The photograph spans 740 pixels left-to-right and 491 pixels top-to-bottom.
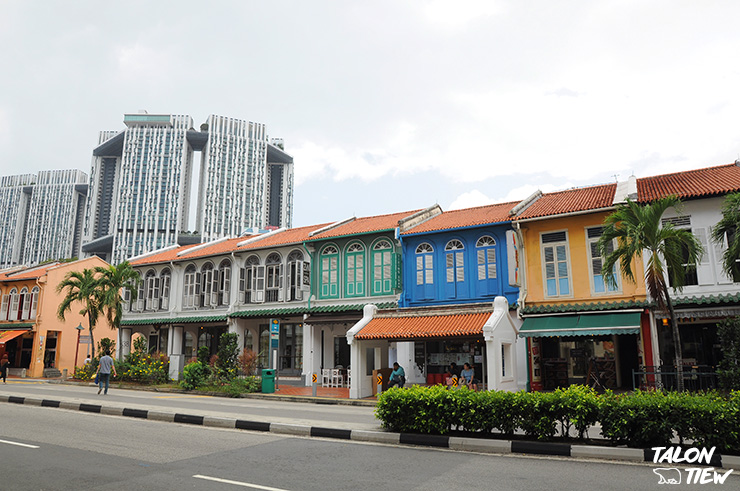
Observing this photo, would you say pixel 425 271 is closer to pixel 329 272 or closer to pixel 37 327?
pixel 329 272

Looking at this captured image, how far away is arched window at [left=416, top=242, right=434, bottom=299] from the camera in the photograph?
2189 cm

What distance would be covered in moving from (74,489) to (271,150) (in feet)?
439

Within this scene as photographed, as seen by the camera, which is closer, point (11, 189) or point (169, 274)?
point (169, 274)

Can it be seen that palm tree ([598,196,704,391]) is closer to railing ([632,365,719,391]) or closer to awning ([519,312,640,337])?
railing ([632,365,719,391])

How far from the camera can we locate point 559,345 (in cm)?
1994

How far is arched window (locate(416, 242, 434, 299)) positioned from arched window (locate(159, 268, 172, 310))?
1598cm

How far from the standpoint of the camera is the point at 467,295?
2097 cm

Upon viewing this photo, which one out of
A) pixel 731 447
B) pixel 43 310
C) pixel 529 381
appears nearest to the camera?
pixel 731 447

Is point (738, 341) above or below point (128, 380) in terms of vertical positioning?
above

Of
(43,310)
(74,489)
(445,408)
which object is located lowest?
(74,489)

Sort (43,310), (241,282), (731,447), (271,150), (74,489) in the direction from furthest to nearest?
(271,150), (43,310), (241,282), (731,447), (74,489)

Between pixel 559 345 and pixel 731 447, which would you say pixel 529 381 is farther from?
pixel 731 447

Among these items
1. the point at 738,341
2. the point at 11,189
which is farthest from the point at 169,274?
the point at 11,189

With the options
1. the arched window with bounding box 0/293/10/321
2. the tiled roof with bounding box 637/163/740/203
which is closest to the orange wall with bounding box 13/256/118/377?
the arched window with bounding box 0/293/10/321
